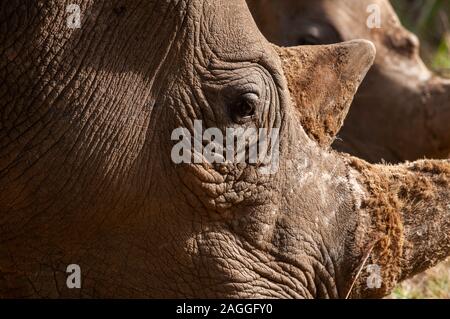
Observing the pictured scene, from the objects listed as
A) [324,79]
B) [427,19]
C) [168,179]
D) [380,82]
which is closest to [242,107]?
[168,179]

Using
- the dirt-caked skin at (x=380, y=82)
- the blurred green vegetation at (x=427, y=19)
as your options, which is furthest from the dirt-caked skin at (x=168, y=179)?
the blurred green vegetation at (x=427, y=19)

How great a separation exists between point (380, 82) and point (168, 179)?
2728 mm

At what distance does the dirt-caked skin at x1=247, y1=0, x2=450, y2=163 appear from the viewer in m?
6.19

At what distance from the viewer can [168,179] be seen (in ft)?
12.5

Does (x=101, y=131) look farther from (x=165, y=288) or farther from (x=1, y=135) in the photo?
(x=165, y=288)

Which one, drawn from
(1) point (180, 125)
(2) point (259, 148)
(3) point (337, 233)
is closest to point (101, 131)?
(1) point (180, 125)

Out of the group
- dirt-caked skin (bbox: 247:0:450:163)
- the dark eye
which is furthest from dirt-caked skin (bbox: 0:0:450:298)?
dirt-caked skin (bbox: 247:0:450:163)

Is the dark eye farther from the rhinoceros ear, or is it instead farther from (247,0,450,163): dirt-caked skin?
(247,0,450,163): dirt-caked skin

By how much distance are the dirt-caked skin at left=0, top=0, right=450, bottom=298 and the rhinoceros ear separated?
0.03m

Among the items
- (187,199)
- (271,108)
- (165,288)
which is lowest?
(165,288)

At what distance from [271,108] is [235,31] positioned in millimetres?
297

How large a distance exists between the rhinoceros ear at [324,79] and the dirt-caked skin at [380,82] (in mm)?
1788

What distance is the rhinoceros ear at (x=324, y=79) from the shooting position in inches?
165

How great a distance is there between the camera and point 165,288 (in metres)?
3.94
